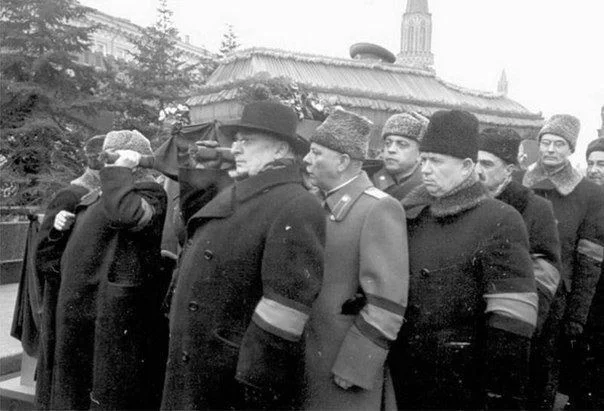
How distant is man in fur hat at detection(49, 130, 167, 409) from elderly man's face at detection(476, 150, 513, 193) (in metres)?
1.78

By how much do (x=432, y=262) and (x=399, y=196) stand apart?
43.0 inches

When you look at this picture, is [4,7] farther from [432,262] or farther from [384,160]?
[432,262]

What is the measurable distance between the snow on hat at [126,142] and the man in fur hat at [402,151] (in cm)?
141

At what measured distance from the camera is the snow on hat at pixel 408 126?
416 cm

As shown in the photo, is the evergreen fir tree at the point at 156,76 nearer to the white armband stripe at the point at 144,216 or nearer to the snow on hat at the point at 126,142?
the snow on hat at the point at 126,142

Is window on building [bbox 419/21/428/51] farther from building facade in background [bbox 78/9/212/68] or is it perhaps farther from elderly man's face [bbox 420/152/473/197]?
elderly man's face [bbox 420/152/473/197]

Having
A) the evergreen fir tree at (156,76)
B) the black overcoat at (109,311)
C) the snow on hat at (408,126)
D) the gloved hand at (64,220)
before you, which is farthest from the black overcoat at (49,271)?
the evergreen fir tree at (156,76)

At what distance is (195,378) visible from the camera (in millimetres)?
2852

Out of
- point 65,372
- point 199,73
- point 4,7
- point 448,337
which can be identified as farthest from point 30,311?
point 199,73

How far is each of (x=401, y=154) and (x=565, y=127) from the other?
40.7 inches

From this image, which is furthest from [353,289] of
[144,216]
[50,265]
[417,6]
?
[417,6]

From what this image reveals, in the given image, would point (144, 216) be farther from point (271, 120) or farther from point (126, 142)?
point (271, 120)

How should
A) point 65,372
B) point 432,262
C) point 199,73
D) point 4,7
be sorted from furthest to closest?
point 199,73 < point 4,7 < point 65,372 < point 432,262

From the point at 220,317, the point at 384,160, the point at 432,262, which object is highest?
the point at 384,160
